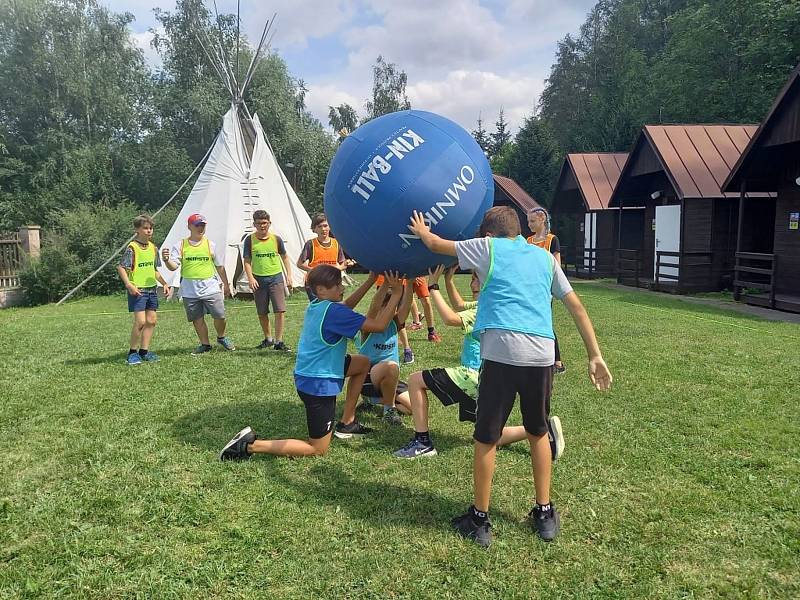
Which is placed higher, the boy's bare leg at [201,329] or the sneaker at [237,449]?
the boy's bare leg at [201,329]

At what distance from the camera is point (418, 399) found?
14.1ft

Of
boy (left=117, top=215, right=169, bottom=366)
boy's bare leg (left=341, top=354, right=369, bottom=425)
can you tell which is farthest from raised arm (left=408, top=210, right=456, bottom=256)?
boy (left=117, top=215, right=169, bottom=366)

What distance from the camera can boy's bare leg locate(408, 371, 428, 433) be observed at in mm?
4270

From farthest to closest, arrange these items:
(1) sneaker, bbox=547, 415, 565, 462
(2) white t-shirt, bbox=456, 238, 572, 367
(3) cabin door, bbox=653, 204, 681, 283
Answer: (3) cabin door, bbox=653, 204, 681, 283 < (1) sneaker, bbox=547, 415, 565, 462 < (2) white t-shirt, bbox=456, 238, 572, 367

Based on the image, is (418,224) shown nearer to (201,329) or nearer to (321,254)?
(321,254)

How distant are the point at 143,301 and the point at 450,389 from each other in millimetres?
5001

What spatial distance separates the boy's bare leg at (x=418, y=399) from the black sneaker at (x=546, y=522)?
1212 mm

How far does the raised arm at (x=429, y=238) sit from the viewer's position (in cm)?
335

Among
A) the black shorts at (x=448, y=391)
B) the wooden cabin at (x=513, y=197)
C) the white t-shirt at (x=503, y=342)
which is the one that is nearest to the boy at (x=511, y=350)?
the white t-shirt at (x=503, y=342)

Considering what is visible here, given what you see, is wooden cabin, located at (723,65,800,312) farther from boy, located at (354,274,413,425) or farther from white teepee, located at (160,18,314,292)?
white teepee, located at (160,18,314,292)

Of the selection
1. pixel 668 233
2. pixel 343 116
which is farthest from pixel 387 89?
pixel 668 233

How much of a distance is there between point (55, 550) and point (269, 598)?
129 centimetres

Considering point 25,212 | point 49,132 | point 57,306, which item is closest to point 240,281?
point 57,306

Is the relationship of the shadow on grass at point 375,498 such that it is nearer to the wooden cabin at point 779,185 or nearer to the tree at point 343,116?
the wooden cabin at point 779,185
